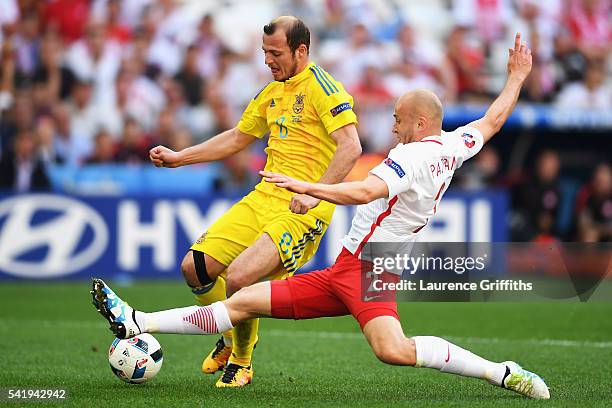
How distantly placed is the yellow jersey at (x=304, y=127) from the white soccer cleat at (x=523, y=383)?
1.86m

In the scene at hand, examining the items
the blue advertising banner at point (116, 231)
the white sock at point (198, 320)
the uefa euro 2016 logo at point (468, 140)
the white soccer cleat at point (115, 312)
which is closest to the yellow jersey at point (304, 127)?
the uefa euro 2016 logo at point (468, 140)

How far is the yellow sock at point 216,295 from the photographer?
25.9 feet

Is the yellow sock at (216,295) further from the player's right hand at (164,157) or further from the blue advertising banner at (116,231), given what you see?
the blue advertising banner at (116,231)

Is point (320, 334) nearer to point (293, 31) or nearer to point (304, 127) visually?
point (304, 127)

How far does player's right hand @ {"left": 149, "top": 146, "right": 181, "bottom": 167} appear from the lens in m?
7.73

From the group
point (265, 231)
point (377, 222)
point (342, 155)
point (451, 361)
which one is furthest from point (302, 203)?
point (451, 361)

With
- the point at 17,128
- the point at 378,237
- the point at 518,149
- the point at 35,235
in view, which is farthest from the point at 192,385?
the point at 518,149

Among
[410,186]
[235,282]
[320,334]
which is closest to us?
[410,186]

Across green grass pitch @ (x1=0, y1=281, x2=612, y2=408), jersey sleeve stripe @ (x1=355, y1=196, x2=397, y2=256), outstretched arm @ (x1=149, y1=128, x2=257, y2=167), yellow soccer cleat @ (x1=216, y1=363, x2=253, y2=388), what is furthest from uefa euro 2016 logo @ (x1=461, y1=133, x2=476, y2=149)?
yellow soccer cleat @ (x1=216, y1=363, x2=253, y2=388)

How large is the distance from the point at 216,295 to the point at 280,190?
927 millimetres

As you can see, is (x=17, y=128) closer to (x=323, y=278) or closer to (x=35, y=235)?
(x=35, y=235)

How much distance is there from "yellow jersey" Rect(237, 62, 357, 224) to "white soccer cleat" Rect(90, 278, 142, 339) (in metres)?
1.65

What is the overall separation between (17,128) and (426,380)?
9.46m

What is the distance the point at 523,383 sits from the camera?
6.60 m
